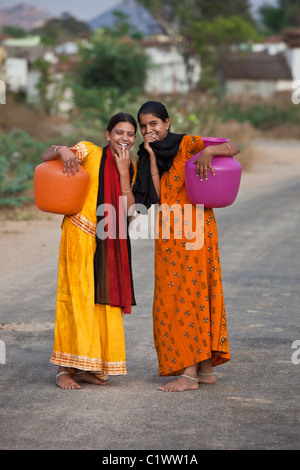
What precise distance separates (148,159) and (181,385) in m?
1.25

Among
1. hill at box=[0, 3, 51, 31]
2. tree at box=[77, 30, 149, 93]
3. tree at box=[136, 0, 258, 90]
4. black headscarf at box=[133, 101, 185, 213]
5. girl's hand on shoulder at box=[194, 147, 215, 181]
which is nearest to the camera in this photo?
girl's hand on shoulder at box=[194, 147, 215, 181]

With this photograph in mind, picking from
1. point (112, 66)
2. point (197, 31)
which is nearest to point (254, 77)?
point (197, 31)

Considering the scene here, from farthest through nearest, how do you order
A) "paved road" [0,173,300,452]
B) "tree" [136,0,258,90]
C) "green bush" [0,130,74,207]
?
"tree" [136,0,258,90] → "green bush" [0,130,74,207] → "paved road" [0,173,300,452]

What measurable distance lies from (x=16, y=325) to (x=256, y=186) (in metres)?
11.9

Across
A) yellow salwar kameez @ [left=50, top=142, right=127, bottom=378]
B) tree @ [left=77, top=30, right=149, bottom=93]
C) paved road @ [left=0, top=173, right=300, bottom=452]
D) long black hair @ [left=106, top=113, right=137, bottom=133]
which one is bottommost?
paved road @ [left=0, top=173, right=300, bottom=452]

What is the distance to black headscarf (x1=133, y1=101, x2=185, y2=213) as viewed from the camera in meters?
4.23

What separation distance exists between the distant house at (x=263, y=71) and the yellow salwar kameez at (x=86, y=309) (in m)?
51.6

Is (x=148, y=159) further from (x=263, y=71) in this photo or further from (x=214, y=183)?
(x=263, y=71)

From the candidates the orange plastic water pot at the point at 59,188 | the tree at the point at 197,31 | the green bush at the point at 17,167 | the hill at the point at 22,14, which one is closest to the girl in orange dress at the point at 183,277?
the orange plastic water pot at the point at 59,188

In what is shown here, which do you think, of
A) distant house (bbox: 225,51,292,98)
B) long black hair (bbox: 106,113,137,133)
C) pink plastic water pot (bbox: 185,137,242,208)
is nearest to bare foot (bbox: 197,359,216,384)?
pink plastic water pot (bbox: 185,137,242,208)

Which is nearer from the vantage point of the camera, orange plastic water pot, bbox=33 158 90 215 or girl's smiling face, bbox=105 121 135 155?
orange plastic water pot, bbox=33 158 90 215

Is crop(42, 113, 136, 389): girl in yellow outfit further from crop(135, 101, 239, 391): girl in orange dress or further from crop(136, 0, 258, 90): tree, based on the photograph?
crop(136, 0, 258, 90): tree

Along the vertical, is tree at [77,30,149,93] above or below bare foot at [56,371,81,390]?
above

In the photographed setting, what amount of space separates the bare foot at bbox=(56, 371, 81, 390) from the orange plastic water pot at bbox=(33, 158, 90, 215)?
913 millimetres
